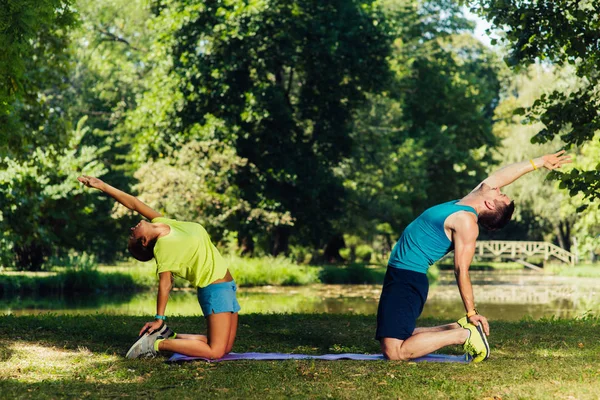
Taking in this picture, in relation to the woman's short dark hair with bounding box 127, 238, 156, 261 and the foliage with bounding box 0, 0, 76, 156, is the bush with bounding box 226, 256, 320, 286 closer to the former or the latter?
the foliage with bounding box 0, 0, 76, 156

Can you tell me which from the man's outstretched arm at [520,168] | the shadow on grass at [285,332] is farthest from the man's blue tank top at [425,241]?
the shadow on grass at [285,332]

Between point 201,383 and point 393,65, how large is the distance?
33.8 m

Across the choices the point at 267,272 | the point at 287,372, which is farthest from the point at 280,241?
the point at 287,372

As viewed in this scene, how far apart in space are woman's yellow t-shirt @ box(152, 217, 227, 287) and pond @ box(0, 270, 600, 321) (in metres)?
7.61

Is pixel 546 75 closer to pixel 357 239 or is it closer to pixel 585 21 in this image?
pixel 357 239

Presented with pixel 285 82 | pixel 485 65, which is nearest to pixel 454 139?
pixel 485 65

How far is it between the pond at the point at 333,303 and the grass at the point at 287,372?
6059 millimetres

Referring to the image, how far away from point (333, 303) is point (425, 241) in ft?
43.9

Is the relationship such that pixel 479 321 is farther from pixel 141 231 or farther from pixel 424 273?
pixel 141 231

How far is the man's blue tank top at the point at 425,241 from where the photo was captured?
274 inches

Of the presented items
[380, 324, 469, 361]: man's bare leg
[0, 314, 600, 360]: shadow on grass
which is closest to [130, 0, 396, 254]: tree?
[0, 314, 600, 360]: shadow on grass

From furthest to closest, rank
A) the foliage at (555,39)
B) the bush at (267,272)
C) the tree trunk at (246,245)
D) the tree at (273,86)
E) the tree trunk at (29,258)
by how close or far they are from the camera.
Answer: the tree trunk at (246,245), the tree trunk at (29,258), the tree at (273,86), the bush at (267,272), the foliage at (555,39)

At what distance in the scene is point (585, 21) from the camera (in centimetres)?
1245

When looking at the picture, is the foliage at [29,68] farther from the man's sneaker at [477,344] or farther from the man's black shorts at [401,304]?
the man's sneaker at [477,344]
